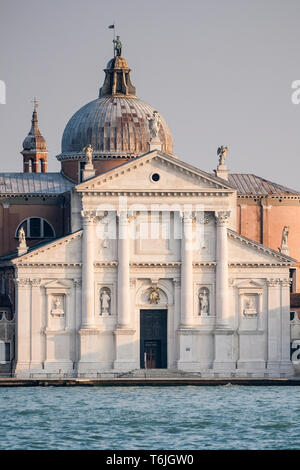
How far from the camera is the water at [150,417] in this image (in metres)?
72.7

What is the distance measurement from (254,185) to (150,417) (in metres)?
25.2

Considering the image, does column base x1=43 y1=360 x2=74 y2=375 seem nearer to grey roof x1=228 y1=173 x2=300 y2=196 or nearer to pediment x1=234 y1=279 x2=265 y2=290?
pediment x1=234 y1=279 x2=265 y2=290

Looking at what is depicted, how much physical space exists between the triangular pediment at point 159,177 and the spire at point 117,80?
1198 cm

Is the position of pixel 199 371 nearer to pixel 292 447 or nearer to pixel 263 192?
pixel 263 192

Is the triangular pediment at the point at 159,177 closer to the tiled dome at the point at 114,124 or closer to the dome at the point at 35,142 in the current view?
the tiled dome at the point at 114,124

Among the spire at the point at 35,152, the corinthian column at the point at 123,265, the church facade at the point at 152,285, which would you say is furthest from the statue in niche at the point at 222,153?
the spire at the point at 35,152

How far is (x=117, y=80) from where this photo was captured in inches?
4094

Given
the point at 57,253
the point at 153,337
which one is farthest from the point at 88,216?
the point at 153,337

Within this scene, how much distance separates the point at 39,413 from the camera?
8000cm

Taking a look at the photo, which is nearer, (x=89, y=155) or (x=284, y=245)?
(x=89, y=155)

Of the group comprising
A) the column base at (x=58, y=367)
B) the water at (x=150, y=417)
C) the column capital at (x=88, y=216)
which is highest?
the column capital at (x=88, y=216)

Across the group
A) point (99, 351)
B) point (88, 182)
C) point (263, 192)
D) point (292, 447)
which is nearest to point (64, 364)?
point (99, 351)

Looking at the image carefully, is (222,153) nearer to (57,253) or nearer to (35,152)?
(57,253)
